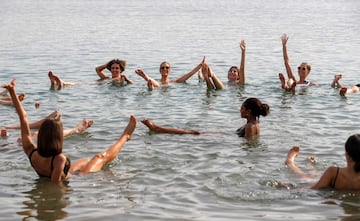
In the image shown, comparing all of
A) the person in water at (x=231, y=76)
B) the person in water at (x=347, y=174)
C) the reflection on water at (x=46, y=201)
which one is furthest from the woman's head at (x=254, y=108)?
the person in water at (x=231, y=76)

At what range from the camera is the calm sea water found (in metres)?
8.48

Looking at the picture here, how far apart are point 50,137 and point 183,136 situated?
14.3ft

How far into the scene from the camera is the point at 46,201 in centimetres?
862

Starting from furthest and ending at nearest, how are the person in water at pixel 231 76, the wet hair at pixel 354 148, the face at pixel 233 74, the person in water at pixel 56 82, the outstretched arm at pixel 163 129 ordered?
the face at pixel 233 74, the person in water at pixel 56 82, the person in water at pixel 231 76, the outstretched arm at pixel 163 129, the wet hair at pixel 354 148

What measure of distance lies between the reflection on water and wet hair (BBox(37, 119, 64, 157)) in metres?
0.60

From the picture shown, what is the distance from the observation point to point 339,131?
12906mm

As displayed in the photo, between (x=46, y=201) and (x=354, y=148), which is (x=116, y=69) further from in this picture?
(x=354, y=148)

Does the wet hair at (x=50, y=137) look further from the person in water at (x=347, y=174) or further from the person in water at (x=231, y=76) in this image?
the person in water at (x=231, y=76)

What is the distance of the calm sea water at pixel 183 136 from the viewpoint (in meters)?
8.48

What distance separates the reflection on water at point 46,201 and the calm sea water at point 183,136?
0.01 m

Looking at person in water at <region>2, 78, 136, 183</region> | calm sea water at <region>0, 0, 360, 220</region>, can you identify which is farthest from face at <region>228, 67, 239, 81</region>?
person in water at <region>2, 78, 136, 183</region>

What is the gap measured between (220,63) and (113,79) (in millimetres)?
6408

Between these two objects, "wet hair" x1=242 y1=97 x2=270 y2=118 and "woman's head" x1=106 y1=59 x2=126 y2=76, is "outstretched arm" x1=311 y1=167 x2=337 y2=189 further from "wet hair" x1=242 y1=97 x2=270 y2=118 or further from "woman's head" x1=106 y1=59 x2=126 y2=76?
"woman's head" x1=106 y1=59 x2=126 y2=76

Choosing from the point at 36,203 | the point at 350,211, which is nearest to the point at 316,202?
the point at 350,211
